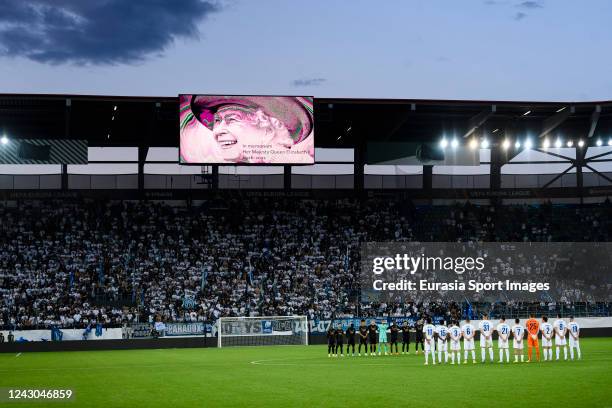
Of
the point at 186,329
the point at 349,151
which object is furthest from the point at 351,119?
the point at 186,329

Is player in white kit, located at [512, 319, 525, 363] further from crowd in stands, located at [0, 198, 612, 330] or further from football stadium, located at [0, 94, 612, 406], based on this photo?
crowd in stands, located at [0, 198, 612, 330]

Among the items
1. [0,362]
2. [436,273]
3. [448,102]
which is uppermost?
[448,102]

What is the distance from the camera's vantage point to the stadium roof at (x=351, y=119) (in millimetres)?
54406

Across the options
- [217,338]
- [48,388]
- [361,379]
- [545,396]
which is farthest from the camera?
[217,338]

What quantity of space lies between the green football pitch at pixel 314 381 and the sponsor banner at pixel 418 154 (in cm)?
2377

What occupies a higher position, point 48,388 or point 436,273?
point 436,273

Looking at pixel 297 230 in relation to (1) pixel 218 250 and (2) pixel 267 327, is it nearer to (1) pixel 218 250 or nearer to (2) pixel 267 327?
(1) pixel 218 250

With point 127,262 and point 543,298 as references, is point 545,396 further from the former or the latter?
point 127,262

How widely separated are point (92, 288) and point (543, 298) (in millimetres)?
29895

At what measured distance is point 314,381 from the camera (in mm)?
26406

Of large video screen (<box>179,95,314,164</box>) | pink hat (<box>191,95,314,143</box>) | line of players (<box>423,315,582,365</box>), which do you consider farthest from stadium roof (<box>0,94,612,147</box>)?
line of players (<box>423,315,582,365</box>)

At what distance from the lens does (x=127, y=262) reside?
58812 mm

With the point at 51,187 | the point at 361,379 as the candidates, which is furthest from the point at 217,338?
the point at 361,379

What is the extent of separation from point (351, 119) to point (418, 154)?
5662 mm
